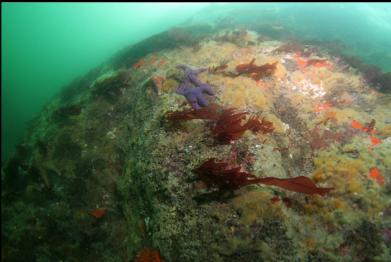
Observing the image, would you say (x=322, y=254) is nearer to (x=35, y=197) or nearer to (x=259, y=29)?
(x=35, y=197)

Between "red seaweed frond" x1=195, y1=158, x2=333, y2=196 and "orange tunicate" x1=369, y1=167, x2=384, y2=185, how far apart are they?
1170mm

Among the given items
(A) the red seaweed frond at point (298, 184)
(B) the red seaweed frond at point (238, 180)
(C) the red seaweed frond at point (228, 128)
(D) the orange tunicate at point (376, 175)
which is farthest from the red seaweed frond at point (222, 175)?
(D) the orange tunicate at point (376, 175)

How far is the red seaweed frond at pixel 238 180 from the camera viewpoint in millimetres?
3664

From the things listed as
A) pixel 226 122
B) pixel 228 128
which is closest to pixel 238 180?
pixel 228 128

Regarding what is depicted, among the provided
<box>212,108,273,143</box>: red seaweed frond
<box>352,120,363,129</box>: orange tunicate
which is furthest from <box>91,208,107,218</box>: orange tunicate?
<box>352,120,363,129</box>: orange tunicate

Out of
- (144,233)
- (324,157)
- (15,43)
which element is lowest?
(15,43)

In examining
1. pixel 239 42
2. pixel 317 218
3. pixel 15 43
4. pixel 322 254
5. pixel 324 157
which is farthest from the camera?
pixel 15 43

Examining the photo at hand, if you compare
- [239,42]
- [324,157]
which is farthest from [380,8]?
[324,157]

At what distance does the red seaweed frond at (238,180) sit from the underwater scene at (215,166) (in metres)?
0.02

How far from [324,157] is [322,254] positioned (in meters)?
1.81

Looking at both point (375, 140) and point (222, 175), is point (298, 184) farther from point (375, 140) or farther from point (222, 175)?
point (375, 140)

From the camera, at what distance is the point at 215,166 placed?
13.2ft

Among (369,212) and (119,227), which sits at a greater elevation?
(369,212)

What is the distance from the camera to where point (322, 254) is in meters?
3.66
